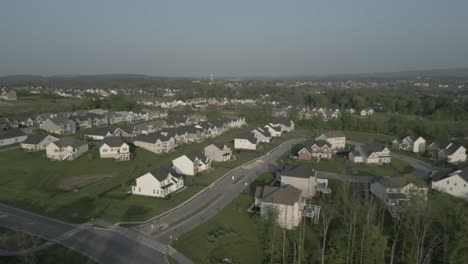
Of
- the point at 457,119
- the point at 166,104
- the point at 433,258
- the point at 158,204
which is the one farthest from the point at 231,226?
the point at 166,104

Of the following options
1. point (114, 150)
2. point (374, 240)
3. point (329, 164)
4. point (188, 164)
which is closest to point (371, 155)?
point (329, 164)

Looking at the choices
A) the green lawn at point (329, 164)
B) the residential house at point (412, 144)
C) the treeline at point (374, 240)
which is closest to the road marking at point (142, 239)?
the treeline at point (374, 240)

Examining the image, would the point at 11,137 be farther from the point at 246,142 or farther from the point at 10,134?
the point at 246,142

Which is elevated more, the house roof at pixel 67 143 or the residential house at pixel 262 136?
the house roof at pixel 67 143

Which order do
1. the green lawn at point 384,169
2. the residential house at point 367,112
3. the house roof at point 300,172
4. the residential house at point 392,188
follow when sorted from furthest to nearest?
the residential house at point 367,112 < the green lawn at point 384,169 < the house roof at point 300,172 < the residential house at point 392,188

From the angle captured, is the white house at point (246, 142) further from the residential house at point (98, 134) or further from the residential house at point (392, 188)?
the residential house at point (392, 188)

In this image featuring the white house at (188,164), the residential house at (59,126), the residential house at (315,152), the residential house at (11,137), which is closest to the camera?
the white house at (188,164)
